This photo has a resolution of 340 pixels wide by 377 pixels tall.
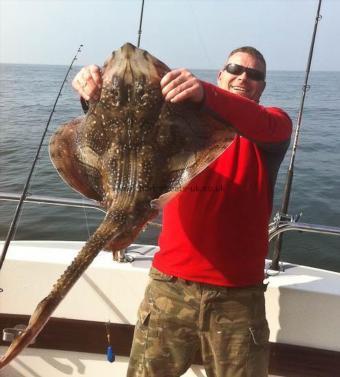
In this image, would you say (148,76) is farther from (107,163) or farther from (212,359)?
(212,359)

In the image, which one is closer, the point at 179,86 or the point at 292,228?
the point at 179,86

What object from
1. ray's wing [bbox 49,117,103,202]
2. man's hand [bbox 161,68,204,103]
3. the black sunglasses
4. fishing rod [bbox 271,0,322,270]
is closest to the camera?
man's hand [bbox 161,68,204,103]

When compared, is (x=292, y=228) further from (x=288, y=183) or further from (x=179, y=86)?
(x=179, y=86)

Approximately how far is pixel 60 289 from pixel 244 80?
178cm

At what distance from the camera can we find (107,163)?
6.75 feet

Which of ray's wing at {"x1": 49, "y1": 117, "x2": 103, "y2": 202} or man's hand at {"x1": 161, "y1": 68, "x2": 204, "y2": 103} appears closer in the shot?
man's hand at {"x1": 161, "y1": 68, "x2": 204, "y2": 103}

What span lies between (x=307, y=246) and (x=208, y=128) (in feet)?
25.5

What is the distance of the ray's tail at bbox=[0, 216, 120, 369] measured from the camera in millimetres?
1634

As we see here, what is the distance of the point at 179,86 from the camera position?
1846 mm

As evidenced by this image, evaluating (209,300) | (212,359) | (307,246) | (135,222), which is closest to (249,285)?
(209,300)

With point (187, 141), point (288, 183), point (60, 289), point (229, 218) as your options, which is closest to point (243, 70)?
point (229, 218)

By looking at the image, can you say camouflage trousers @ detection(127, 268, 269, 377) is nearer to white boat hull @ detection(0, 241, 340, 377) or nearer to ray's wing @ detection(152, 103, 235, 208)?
white boat hull @ detection(0, 241, 340, 377)

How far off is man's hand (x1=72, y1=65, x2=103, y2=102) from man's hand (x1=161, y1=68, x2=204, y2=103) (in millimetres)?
317

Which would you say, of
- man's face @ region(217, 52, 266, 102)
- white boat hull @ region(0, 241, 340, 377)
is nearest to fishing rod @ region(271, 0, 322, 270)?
white boat hull @ region(0, 241, 340, 377)
